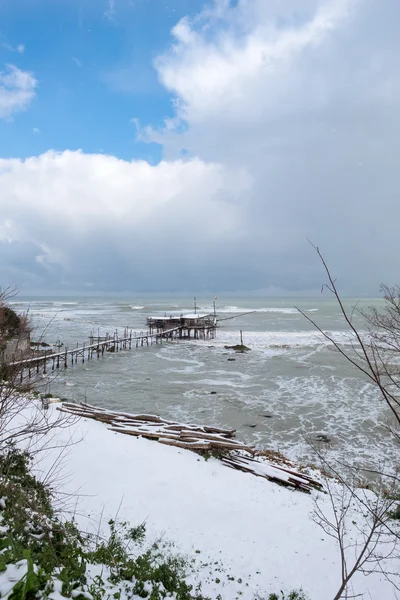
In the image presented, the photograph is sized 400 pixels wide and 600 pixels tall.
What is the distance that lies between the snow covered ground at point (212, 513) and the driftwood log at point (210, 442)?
17.0 inches

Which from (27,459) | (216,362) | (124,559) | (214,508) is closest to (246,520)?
(214,508)

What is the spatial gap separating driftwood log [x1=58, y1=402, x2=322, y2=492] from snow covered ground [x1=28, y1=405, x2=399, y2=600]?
43 cm

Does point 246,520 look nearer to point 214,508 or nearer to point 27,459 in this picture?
point 214,508

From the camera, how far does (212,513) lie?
7.69 meters

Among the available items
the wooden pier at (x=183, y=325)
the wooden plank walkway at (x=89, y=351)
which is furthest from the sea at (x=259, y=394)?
the wooden pier at (x=183, y=325)

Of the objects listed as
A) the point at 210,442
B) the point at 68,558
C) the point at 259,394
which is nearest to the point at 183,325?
the point at 259,394

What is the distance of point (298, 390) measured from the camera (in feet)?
72.3

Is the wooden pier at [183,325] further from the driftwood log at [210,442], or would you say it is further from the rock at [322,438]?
the driftwood log at [210,442]

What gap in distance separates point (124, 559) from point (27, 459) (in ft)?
14.2

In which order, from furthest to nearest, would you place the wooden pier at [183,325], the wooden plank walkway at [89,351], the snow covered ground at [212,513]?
the wooden pier at [183,325] < the wooden plank walkway at [89,351] < the snow covered ground at [212,513]

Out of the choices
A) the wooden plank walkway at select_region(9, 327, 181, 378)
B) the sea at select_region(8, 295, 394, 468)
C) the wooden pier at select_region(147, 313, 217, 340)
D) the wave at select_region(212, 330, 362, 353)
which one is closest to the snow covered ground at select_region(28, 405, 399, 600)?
the sea at select_region(8, 295, 394, 468)

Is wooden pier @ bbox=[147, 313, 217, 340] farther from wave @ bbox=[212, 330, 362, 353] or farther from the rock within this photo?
the rock

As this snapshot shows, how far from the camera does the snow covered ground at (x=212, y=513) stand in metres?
5.93

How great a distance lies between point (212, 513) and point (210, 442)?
362 cm
